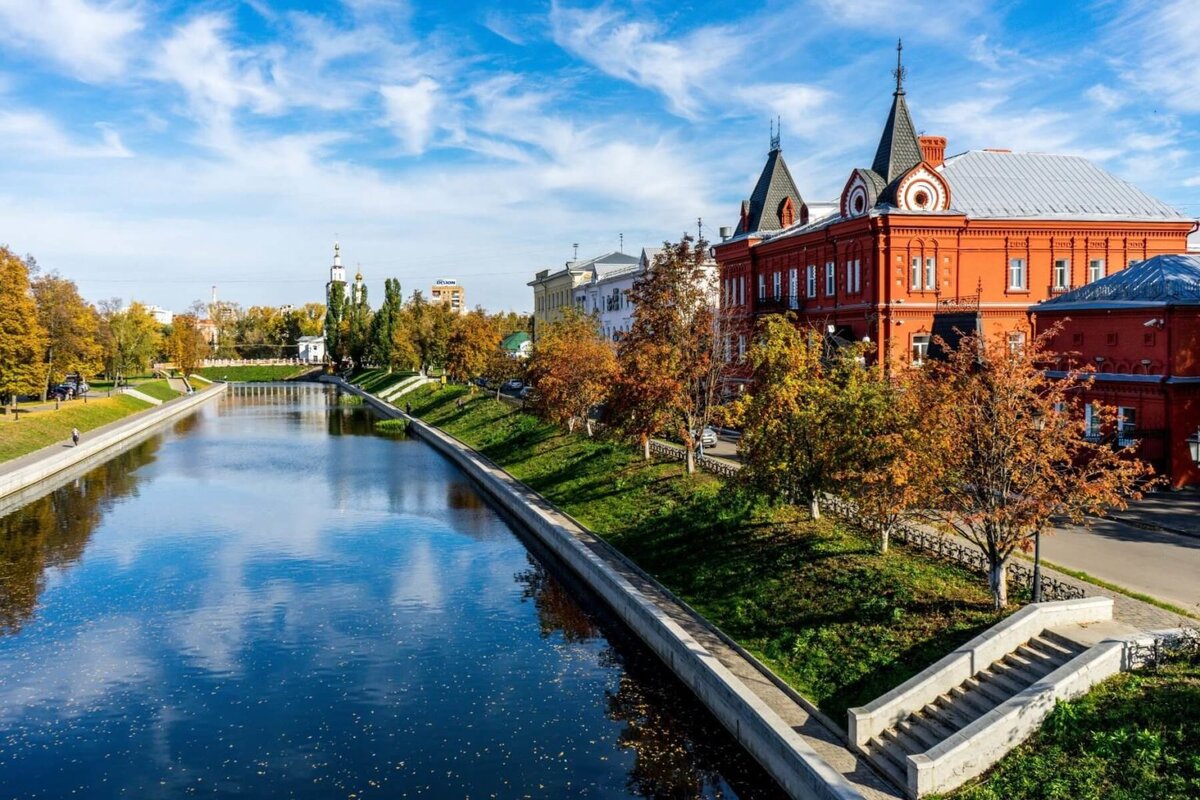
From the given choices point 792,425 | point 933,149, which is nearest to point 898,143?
point 933,149

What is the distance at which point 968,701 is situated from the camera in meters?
15.4

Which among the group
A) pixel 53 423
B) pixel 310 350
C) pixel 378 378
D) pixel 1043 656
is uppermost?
pixel 310 350

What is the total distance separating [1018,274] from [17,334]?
57.3 metres

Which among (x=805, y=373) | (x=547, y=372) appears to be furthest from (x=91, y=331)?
(x=805, y=373)

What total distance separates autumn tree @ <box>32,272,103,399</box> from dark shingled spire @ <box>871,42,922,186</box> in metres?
56.3

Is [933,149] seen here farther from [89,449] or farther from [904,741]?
[89,449]

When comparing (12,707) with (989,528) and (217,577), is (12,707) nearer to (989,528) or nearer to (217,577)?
(217,577)

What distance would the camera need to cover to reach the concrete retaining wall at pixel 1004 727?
13727mm

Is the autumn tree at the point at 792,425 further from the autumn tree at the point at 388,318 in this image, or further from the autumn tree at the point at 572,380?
the autumn tree at the point at 388,318

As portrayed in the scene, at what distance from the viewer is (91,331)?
7762 centimetres

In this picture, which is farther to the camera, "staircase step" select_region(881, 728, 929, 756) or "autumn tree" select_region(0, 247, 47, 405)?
"autumn tree" select_region(0, 247, 47, 405)

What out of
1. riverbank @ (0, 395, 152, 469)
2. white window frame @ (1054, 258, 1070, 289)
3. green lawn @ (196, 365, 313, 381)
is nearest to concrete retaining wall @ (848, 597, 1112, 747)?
white window frame @ (1054, 258, 1070, 289)

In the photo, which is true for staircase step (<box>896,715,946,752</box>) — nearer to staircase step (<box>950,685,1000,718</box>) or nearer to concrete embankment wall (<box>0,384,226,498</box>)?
staircase step (<box>950,685,1000,718</box>)

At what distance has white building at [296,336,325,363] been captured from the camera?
171 m
